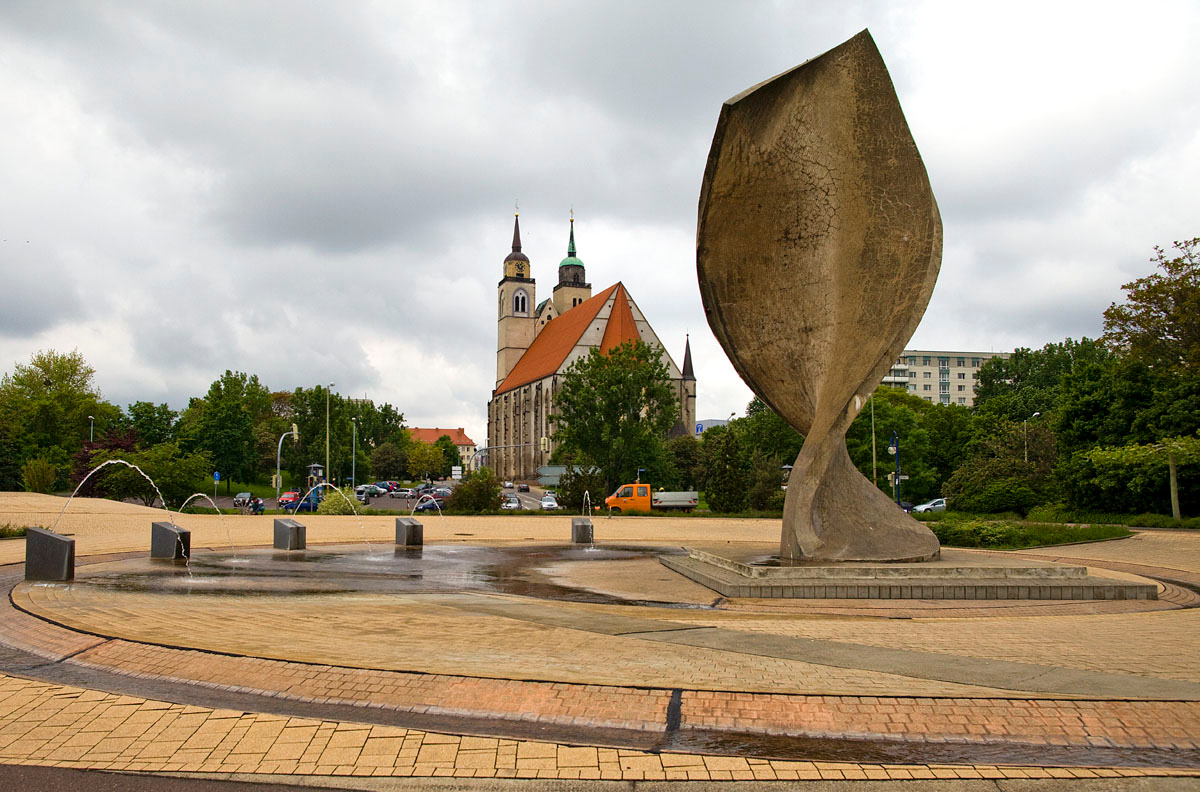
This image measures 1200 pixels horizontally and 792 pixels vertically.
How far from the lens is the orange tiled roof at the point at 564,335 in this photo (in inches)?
3976

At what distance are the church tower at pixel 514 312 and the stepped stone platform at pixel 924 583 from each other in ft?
383

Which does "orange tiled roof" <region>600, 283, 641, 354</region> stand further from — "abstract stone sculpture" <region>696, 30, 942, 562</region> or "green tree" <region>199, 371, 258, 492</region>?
"abstract stone sculpture" <region>696, 30, 942, 562</region>

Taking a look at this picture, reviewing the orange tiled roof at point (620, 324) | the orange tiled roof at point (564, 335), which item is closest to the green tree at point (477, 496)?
the orange tiled roof at point (564, 335)

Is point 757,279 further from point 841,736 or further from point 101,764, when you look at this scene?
point 101,764

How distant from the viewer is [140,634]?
25.8 feet

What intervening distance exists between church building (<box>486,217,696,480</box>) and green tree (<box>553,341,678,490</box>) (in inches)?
983

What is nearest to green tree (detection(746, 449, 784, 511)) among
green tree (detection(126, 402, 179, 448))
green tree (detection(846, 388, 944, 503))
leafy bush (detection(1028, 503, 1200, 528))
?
leafy bush (detection(1028, 503, 1200, 528))

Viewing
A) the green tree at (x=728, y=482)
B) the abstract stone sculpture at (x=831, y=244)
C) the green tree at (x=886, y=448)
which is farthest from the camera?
A: the green tree at (x=886, y=448)

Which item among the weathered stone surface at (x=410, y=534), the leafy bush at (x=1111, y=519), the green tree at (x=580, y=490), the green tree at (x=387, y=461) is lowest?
the leafy bush at (x=1111, y=519)

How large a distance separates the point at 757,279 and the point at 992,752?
34.8ft

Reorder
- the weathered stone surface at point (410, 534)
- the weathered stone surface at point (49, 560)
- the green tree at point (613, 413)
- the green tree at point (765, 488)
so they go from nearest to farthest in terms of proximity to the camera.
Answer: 1. the weathered stone surface at point (49, 560)
2. the weathered stone surface at point (410, 534)
3. the green tree at point (765, 488)
4. the green tree at point (613, 413)

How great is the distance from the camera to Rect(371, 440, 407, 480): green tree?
122 metres

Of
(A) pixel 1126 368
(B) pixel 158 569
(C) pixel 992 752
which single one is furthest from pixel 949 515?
(C) pixel 992 752

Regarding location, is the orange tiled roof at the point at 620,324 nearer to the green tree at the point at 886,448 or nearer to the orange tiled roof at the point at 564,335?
the orange tiled roof at the point at 564,335
